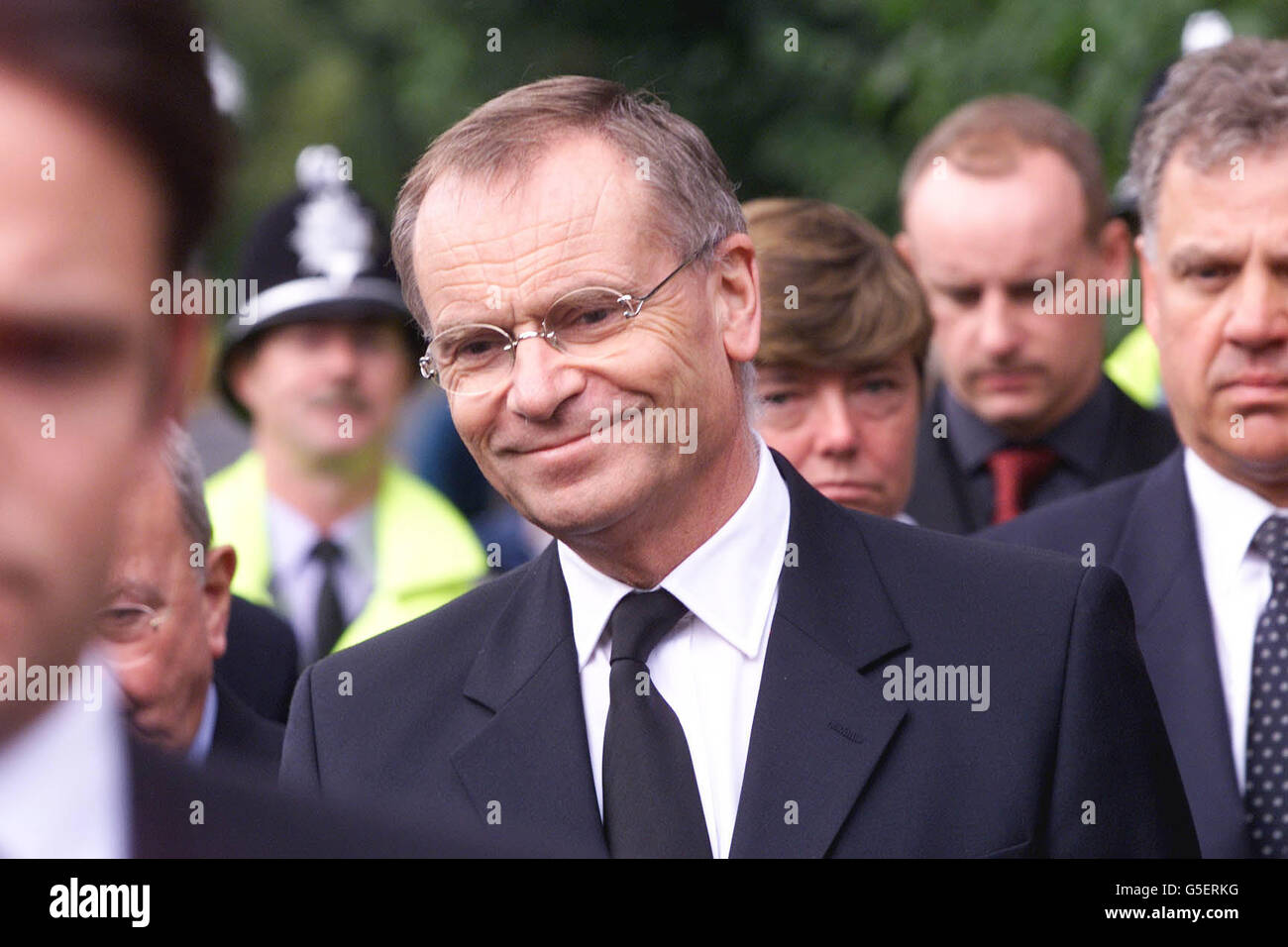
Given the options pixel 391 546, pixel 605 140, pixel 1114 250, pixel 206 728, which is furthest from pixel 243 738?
pixel 1114 250

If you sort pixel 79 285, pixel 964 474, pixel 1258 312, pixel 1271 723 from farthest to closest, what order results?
pixel 964 474 < pixel 1258 312 < pixel 1271 723 < pixel 79 285

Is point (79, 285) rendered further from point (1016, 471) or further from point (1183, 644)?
point (1016, 471)

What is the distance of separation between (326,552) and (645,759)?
2394mm

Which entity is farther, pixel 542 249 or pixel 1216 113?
pixel 1216 113

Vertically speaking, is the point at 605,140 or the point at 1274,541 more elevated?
the point at 605,140

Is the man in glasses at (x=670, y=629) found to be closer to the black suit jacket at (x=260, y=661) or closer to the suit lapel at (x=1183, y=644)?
the suit lapel at (x=1183, y=644)

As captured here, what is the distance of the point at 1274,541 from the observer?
3.44m

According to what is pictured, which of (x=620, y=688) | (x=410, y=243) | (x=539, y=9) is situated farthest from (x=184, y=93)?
(x=539, y=9)

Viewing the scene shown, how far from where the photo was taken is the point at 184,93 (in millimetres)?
1160

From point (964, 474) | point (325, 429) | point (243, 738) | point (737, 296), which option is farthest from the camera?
point (325, 429)

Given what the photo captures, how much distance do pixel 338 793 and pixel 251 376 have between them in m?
2.57

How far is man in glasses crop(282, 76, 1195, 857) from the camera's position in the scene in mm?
2643

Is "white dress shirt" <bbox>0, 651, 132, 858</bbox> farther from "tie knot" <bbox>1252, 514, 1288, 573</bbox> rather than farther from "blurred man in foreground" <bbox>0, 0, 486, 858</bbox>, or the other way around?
"tie knot" <bbox>1252, 514, 1288, 573</bbox>
